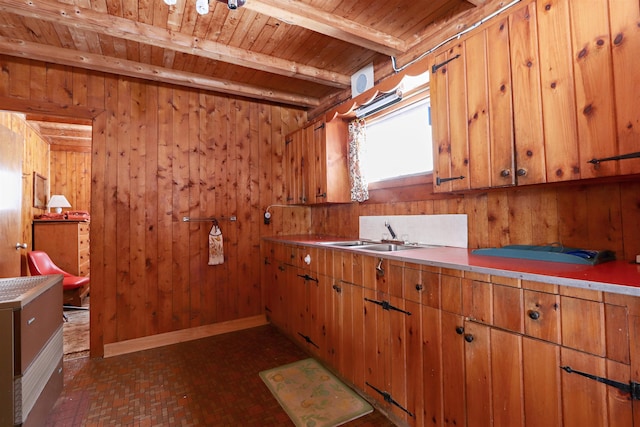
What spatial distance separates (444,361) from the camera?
1.42m

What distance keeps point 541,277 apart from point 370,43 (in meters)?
1.94

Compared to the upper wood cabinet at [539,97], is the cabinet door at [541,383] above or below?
below

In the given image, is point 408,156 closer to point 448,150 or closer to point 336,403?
point 448,150

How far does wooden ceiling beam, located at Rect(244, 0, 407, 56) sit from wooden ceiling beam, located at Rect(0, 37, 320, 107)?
51.5 inches

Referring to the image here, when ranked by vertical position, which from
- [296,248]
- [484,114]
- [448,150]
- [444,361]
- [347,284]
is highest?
[484,114]

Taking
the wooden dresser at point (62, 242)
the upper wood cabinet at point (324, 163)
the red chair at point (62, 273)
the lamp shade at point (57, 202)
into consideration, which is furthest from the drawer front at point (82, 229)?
the upper wood cabinet at point (324, 163)

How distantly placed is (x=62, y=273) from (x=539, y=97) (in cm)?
488

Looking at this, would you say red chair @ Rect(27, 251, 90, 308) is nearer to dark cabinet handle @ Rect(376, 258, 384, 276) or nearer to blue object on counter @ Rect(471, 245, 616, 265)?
dark cabinet handle @ Rect(376, 258, 384, 276)

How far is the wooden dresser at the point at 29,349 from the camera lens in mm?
1357

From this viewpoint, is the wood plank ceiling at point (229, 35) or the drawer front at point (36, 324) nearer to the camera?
the drawer front at point (36, 324)

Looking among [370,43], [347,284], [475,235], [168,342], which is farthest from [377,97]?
[168,342]

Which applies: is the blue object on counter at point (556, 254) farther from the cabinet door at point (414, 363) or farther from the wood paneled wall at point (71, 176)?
the wood paneled wall at point (71, 176)

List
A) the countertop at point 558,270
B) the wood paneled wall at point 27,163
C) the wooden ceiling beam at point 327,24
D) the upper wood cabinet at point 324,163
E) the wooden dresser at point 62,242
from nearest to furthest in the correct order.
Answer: the countertop at point 558,270 < the wooden ceiling beam at point 327,24 < the upper wood cabinet at point 324,163 < the wood paneled wall at point 27,163 < the wooden dresser at point 62,242

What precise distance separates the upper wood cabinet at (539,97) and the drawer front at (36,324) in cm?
220
